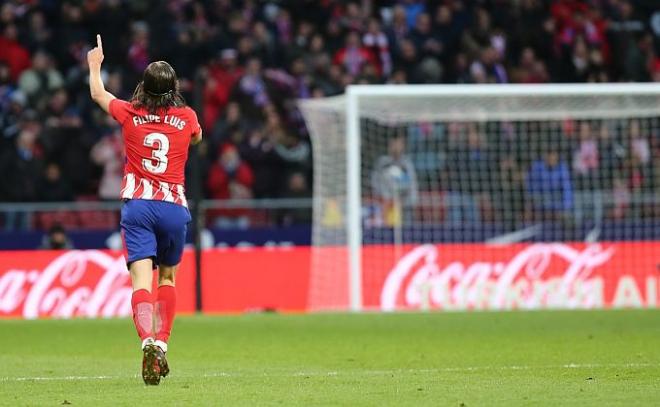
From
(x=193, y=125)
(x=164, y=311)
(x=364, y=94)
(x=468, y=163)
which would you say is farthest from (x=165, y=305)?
(x=468, y=163)

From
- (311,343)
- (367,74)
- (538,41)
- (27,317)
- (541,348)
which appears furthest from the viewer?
(538,41)

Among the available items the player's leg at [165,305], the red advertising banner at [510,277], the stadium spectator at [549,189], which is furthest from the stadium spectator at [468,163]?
the player's leg at [165,305]

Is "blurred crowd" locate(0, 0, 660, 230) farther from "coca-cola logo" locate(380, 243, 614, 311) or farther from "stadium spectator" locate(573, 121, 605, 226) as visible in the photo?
"coca-cola logo" locate(380, 243, 614, 311)

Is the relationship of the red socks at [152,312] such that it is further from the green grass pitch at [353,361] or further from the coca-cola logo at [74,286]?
the coca-cola logo at [74,286]

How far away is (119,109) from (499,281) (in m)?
10.3

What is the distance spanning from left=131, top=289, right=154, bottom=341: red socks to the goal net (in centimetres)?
916

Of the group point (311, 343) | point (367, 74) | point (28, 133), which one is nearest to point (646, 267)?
point (367, 74)

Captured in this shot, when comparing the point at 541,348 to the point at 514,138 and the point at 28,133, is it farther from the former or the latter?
the point at 28,133

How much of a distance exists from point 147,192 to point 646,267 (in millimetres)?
11219

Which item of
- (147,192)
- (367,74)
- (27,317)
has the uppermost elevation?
(367,74)

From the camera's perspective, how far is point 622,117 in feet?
66.3

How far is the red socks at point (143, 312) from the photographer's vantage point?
8.41 metres

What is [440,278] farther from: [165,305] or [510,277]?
[165,305]

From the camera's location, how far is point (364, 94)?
18.1 meters
